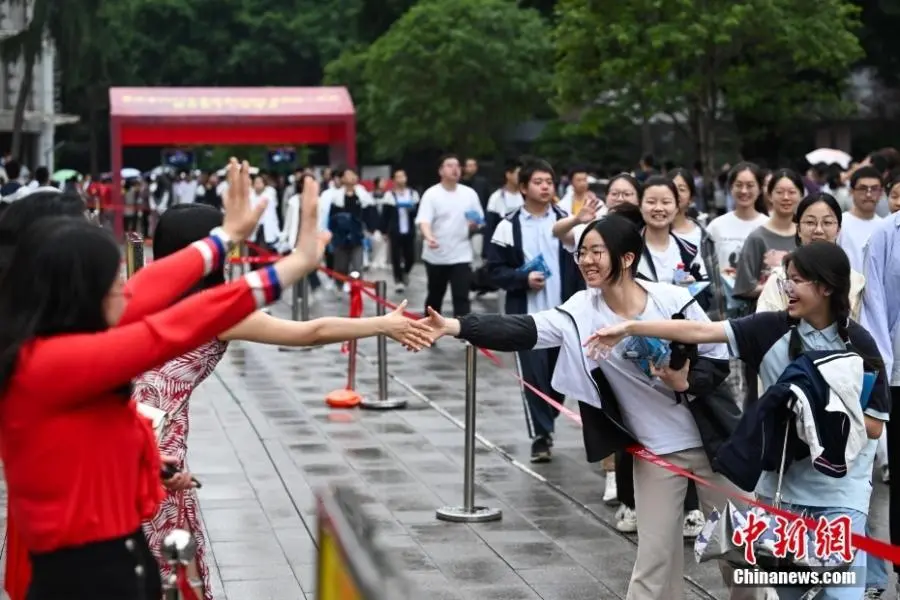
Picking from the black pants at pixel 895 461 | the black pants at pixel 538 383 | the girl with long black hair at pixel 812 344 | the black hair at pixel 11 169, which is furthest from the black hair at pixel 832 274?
the black hair at pixel 11 169

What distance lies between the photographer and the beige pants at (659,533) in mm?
6027

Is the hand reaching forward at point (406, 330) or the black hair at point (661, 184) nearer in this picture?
the hand reaching forward at point (406, 330)

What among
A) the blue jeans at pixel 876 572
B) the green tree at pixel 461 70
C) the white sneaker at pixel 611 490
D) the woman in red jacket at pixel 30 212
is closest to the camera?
the woman in red jacket at pixel 30 212

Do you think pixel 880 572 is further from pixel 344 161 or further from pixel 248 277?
pixel 344 161

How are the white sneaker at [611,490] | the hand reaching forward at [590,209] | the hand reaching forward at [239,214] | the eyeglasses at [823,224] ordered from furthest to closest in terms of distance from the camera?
the hand reaching forward at [590,209] → the white sneaker at [611,490] → the eyeglasses at [823,224] → the hand reaching forward at [239,214]

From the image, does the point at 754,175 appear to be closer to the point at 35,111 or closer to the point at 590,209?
the point at 590,209

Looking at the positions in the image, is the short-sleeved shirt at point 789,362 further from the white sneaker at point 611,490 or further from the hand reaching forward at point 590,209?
the hand reaching forward at point 590,209

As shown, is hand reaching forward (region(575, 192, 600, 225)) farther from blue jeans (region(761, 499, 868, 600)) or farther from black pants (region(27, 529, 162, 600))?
black pants (region(27, 529, 162, 600))

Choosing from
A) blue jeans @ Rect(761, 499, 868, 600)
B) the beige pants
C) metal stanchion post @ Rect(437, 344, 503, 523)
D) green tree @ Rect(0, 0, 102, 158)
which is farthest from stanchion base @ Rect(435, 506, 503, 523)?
green tree @ Rect(0, 0, 102, 158)

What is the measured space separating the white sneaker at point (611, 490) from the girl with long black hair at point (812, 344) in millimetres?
3377

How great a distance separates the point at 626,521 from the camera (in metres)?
8.52

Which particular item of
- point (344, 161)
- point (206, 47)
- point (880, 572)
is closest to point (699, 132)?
point (344, 161)

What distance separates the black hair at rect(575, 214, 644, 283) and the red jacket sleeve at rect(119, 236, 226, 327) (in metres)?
2.43

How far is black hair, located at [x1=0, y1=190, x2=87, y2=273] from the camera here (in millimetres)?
5020
